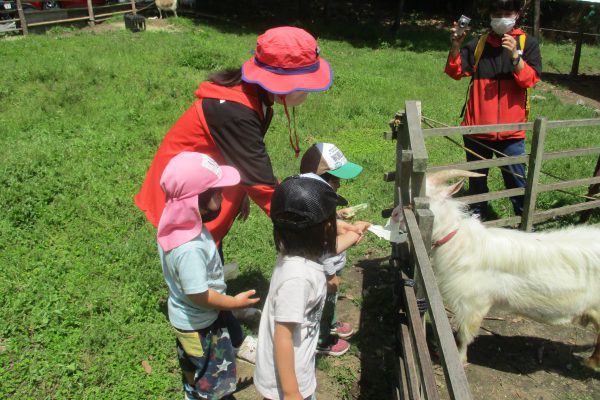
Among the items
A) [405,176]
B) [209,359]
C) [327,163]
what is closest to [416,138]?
[405,176]

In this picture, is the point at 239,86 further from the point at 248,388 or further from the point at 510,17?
the point at 510,17

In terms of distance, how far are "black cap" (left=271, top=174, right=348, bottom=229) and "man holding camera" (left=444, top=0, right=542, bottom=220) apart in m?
2.90

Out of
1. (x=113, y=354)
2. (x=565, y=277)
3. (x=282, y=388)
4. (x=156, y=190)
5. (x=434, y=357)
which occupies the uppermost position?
(x=156, y=190)

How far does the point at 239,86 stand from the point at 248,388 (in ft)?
6.08

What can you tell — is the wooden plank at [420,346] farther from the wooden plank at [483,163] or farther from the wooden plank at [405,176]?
the wooden plank at [483,163]

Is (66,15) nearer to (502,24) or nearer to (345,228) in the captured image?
(502,24)

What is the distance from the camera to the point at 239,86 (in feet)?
8.61

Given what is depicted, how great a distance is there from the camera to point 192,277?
7.39 ft

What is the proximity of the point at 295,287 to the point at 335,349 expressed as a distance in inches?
67.6

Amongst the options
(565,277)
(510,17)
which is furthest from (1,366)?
(510,17)

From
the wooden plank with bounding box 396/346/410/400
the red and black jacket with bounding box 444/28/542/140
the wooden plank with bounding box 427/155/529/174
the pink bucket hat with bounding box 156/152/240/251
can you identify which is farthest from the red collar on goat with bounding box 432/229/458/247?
the red and black jacket with bounding box 444/28/542/140

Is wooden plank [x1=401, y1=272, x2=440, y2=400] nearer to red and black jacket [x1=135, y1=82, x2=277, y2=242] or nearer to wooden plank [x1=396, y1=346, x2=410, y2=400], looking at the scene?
wooden plank [x1=396, y1=346, x2=410, y2=400]

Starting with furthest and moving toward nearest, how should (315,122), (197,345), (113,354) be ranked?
(315,122)
(113,354)
(197,345)

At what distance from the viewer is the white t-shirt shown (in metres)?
1.84
